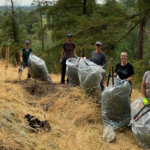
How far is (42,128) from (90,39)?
4.88 meters

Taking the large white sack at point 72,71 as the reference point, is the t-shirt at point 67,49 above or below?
above

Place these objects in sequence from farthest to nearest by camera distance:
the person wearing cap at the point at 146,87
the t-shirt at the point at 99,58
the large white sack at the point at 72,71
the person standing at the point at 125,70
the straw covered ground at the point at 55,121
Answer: the large white sack at the point at 72,71 → the t-shirt at the point at 99,58 → the person standing at the point at 125,70 → the person wearing cap at the point at 146,87 → the straw covered ground at the point at 55,121

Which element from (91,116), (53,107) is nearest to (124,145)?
(91,116)

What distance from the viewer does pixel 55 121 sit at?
111 inches

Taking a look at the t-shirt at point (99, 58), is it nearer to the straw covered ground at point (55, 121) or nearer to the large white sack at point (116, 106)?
the straw covered ground at point (55, 121)

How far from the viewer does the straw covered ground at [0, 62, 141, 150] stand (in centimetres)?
202

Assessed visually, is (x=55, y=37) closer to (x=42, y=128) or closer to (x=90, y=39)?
(x=90, y=39)

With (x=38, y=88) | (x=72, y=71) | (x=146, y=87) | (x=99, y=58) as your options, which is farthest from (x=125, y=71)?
(x=38, y=88)

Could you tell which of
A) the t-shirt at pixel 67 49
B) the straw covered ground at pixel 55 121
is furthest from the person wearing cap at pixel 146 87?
the t-shirt at pixel 67 49

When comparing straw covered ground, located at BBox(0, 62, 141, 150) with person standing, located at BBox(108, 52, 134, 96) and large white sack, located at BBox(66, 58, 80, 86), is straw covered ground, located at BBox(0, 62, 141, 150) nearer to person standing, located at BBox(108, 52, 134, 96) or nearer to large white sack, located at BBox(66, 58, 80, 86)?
large white sack, located at BBox(66, 58, 80, 86)

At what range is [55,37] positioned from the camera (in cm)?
1072

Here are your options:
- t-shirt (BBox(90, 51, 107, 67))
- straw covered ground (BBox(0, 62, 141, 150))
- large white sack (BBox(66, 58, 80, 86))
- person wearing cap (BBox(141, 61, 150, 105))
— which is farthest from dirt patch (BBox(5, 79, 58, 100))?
person wearing cap (BBox(141, 61, 150, 105))

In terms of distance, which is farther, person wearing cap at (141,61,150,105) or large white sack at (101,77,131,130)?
large white sack at (101,77,131,130)

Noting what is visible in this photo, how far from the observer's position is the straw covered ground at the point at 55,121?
6.63 ft
